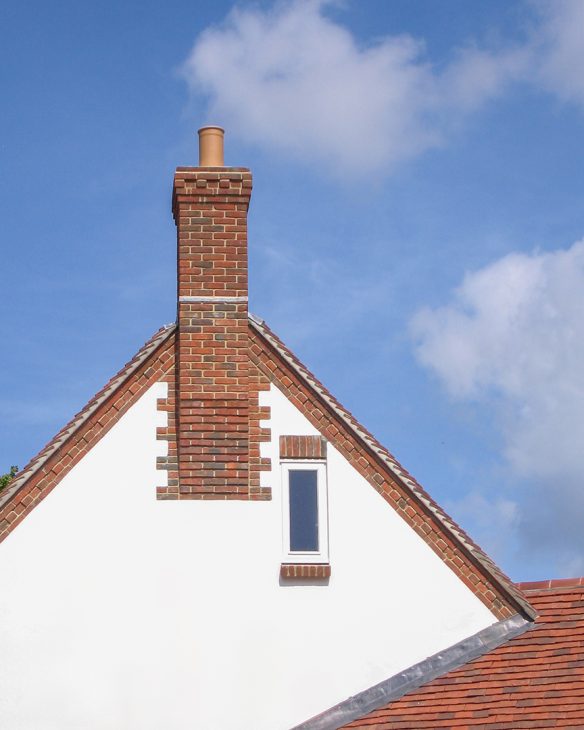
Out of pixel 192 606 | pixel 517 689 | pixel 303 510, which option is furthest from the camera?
pixel 303 510

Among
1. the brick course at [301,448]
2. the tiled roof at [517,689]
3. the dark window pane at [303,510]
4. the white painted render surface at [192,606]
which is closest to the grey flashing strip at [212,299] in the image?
the white painted render surface at [192,606]

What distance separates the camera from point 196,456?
15109mm

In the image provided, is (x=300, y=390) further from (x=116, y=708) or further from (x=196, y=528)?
(x=116, y=708)

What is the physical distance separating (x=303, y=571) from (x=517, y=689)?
265 centimetres

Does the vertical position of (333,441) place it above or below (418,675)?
above

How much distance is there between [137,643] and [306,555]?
2124mm

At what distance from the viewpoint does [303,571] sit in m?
14.9

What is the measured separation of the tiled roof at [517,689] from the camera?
A: 13547 mm

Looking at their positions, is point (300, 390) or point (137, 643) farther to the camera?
point (300, 390)

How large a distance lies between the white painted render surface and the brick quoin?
0.33 meters

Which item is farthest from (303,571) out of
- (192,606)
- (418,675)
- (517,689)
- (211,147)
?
(211,147)

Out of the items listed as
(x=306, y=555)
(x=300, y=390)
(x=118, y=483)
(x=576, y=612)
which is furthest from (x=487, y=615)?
(x=118, y=483)

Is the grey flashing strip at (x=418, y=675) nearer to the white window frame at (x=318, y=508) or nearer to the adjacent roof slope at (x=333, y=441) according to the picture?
the adjacent roof slope at (x=333, y=441)

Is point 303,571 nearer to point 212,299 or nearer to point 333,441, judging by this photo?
point 333,441
